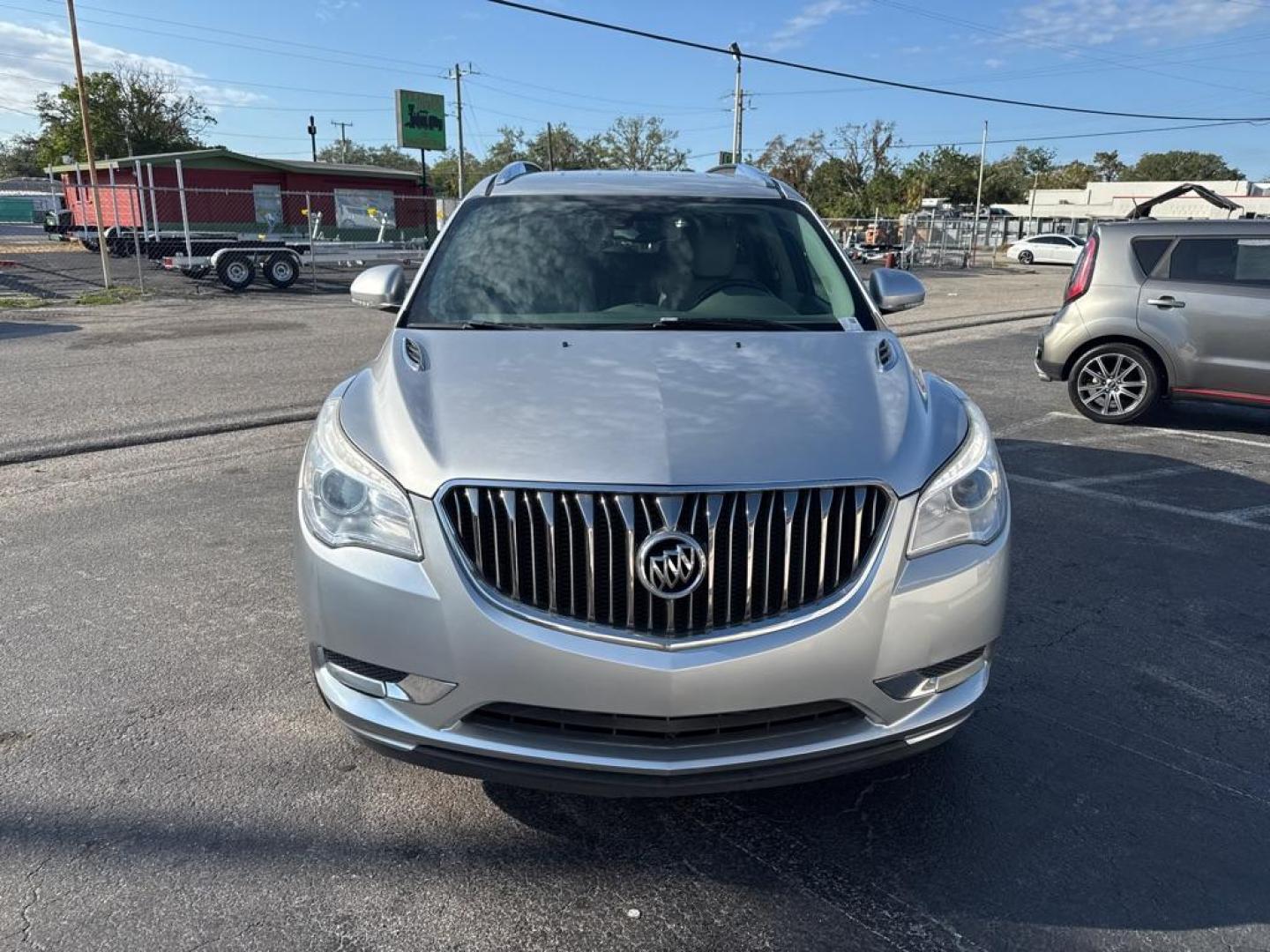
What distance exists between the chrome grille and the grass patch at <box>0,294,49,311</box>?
55.8 ft

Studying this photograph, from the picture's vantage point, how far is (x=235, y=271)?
2031cm

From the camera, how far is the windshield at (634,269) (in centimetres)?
356

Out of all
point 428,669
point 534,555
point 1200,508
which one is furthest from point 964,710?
point 1200,508

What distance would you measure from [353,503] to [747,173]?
316 centimetres

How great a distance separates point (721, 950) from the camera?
2.29m

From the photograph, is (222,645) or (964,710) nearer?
(964,710)

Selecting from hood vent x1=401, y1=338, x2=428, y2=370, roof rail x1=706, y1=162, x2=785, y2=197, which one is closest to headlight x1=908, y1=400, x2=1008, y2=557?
hood vent x1=401, y1=338, x2=428, y2=370

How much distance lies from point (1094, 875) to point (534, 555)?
176cm

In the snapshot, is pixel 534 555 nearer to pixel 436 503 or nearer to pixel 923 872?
pixel 436 503

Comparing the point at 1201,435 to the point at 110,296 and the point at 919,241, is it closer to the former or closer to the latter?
the point at 110,296

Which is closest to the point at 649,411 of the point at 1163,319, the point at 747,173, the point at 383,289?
the point at 383,289

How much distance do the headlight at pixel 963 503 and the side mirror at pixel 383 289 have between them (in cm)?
250

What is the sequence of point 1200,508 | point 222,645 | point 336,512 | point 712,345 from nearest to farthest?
point 336,512
point 712,345
point 222,645
point 1200,508

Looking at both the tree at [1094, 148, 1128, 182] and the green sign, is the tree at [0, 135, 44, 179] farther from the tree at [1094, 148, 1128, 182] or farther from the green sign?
the tree at [1094, 148, 1128, 182]
